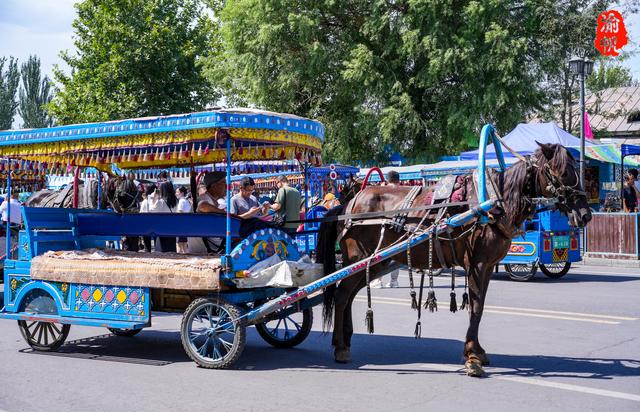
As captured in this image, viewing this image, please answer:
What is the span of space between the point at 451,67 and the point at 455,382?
19718 millimetres

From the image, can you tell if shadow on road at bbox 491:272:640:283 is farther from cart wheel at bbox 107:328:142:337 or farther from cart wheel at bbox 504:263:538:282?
cart wheel at bbox 107:328:142:337

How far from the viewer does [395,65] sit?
2611 centimetres

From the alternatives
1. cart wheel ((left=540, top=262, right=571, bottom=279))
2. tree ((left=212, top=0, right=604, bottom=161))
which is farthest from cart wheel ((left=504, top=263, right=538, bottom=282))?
tree ((left=212, top=0, right=604, bottom=161))

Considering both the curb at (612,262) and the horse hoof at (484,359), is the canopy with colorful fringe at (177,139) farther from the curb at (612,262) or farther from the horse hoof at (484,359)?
the curb at (612,262)

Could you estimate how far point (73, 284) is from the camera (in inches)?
306

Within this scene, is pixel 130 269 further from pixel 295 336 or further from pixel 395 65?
pixel 395 65

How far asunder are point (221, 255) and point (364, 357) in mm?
1818

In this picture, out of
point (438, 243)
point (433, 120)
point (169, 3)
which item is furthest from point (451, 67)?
point (438, 243)

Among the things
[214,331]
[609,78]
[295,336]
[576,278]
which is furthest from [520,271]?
[609,78]

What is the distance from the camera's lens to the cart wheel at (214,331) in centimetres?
694

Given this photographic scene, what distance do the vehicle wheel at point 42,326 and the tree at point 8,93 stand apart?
56947mm

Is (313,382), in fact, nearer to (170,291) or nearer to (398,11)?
(170,291)

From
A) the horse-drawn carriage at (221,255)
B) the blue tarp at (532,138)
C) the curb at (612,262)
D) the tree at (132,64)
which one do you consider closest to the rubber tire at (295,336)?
the horse-drawn carriage at (221,255)

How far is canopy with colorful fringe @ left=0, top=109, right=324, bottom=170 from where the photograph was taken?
23.2ft
